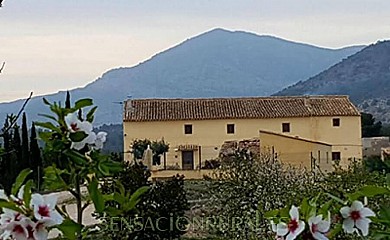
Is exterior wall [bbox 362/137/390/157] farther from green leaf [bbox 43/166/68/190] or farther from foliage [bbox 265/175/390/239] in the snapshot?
green leaf [bbox 43/166/68/190]

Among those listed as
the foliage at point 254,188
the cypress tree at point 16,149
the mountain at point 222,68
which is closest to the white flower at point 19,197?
the cypress tree at point 16,149

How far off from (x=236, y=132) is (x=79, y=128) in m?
27.4

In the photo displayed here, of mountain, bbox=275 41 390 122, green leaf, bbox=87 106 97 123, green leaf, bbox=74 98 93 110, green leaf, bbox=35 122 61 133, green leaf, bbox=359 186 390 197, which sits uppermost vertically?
mountain, bbox=275 41 390 122

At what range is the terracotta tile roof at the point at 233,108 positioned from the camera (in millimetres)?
28641

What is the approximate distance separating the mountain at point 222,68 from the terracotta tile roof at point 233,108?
26.9 metres

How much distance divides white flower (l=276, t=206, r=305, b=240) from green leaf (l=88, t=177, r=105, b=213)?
373mm

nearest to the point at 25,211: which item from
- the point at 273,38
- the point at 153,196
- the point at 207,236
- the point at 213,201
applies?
the point at 153,196

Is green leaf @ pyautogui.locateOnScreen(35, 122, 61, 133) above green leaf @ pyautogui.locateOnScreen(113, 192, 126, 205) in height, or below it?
above

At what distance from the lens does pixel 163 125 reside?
92.9 feet

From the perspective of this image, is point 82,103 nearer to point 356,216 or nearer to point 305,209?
point 305,209

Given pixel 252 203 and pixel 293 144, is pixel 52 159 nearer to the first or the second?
pixel 252 203

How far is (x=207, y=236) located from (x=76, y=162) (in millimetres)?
8369

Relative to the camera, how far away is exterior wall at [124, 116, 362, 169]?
92.5 ft

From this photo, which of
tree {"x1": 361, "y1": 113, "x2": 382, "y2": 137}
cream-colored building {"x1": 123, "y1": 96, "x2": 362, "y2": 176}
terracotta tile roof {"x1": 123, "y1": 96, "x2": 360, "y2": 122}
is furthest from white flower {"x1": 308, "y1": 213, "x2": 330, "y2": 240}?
tree {"x1": 361, "y1": 113, "x2": 382, "y2": 137}
